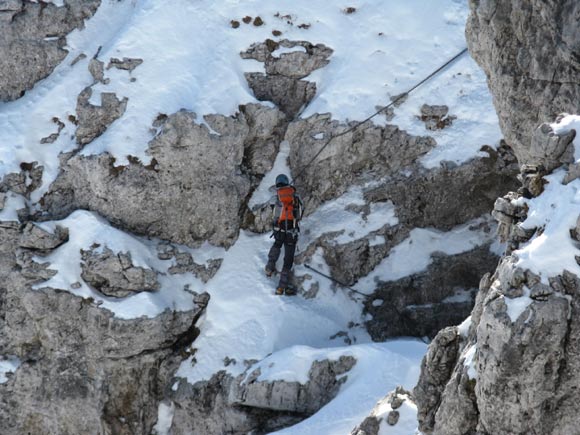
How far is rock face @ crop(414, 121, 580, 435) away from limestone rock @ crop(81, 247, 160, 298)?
11.1 metres

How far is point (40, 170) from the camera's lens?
22.2 meters

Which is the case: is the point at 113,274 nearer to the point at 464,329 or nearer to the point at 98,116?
the point at 98,116

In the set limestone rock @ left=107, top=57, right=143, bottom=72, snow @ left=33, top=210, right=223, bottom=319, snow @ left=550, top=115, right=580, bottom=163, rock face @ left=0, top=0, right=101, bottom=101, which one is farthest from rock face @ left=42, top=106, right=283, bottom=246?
snow @ left=550, top=115, right=580, bottom=163

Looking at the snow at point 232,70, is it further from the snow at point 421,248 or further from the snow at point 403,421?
the snow at point 403,421

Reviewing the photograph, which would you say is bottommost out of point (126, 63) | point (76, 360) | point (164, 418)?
point (164, 418)

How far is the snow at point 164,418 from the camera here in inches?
790

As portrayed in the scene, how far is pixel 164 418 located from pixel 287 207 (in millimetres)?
6109

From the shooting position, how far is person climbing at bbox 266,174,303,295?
20.1m

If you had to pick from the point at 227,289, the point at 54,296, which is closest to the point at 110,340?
the point at 54,296

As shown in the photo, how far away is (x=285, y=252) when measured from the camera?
2064 centimetres

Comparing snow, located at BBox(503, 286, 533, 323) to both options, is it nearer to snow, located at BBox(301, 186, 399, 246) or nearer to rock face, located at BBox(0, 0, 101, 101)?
snow, located at BBox(301, 186, 399, 246)

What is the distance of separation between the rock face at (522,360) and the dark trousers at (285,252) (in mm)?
9625

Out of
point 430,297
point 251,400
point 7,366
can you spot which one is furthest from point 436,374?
point 7,366

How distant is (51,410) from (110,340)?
2.40m
